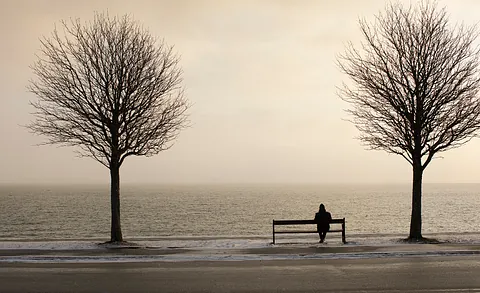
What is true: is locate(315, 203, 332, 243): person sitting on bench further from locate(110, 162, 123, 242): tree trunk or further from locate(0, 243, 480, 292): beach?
locate(110, 162, 123, 242): tree trunk

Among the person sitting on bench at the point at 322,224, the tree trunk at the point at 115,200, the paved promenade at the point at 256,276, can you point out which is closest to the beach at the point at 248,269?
the paved promenade at the point at 256,276

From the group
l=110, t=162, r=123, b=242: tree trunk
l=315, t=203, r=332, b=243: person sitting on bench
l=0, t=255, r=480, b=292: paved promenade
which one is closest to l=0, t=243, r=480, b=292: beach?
l=0, t=255, r=480, b=292: paved promenade

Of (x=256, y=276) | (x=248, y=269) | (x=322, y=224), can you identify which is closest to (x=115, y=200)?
(x=322, y=224)

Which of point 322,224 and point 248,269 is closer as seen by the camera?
point 248,269

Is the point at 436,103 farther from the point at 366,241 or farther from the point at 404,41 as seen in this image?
the point at 366,241

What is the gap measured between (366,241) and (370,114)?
16.4ft

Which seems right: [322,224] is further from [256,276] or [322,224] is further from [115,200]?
[115,200]

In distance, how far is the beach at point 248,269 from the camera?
11156mm

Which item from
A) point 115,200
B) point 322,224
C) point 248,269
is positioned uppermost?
point 115,200

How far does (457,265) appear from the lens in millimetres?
13383

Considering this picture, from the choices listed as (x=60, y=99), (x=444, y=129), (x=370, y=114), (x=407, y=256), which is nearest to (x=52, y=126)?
(x=60, y=99)

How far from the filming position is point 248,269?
43.5ft

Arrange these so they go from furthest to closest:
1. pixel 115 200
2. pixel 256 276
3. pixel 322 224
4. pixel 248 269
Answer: pixel 115 200 < pixel 322 224 < pixel 248 269 < pixel 256 276

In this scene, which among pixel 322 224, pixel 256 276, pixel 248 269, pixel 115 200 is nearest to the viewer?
pixel 256 276
